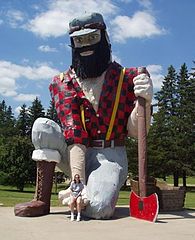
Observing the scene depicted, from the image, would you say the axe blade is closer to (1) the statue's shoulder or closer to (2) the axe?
(2) the axe

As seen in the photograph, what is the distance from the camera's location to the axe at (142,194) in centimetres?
708

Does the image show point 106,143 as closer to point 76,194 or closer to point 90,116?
point 90,116

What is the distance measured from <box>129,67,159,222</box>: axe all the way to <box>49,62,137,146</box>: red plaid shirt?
21.3 inches

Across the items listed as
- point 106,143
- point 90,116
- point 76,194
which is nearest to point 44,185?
point 76,194

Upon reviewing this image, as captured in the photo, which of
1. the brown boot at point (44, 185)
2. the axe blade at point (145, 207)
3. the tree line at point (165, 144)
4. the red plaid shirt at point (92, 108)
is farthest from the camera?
the tree line at point (165, 144)

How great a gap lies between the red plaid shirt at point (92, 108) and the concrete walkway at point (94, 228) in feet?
5.35

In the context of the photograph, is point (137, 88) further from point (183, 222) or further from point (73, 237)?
point (73, 237)

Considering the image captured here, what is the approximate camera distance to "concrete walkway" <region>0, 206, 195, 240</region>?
18.4 feet

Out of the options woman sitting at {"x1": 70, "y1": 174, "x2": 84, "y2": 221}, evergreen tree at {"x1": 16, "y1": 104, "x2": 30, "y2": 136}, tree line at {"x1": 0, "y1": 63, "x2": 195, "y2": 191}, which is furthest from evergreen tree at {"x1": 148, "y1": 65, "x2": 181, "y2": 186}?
woman sitting at {"x1": 70, "y1": 174, "x2": 84, "y2": 221}

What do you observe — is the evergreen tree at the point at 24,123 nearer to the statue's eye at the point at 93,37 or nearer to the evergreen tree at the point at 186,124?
the evergreen tree at the point at 186,124

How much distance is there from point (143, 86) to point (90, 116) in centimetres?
121

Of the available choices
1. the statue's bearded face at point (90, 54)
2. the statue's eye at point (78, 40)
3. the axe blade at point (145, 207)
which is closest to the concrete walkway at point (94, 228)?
the axe blade at point (145, 207)

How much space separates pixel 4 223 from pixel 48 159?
5.07 feet

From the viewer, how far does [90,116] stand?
8328mm
